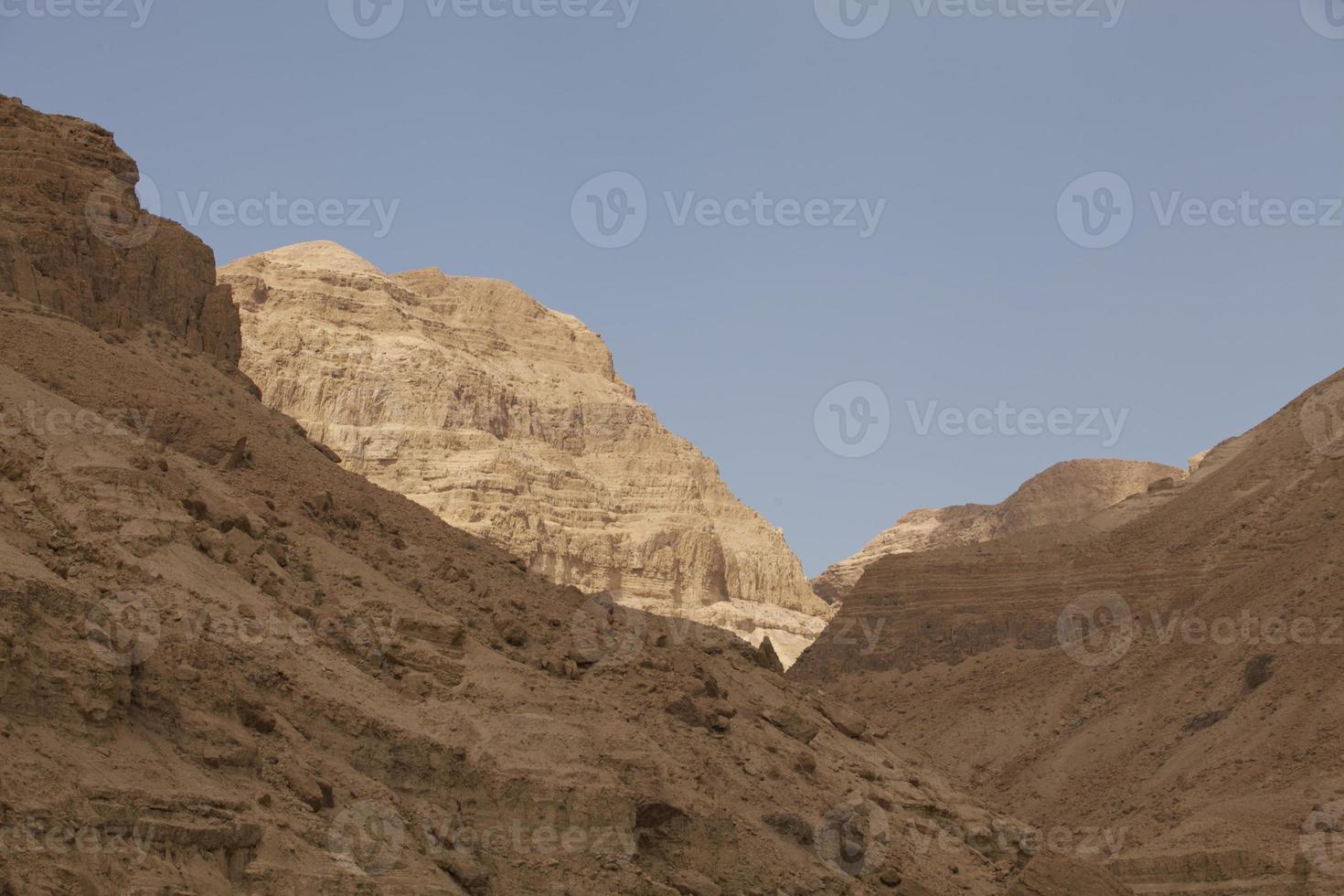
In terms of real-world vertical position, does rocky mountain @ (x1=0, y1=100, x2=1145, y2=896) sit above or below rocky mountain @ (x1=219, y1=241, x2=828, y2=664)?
below

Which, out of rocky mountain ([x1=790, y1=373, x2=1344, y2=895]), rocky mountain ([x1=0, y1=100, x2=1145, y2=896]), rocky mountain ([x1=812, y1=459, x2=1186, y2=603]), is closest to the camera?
rocky mountain ([x1=0, y1=100, x2=1145, y2=896])

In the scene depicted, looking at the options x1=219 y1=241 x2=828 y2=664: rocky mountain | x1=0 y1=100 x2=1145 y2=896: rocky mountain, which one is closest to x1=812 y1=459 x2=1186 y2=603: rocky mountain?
x1=219 y1=241 x2=828 y2=664: rocky mountain

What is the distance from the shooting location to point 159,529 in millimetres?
22766

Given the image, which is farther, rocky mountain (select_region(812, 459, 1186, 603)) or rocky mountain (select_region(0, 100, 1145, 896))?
rocky mountain (select_region(812, 459, 1186, 603))

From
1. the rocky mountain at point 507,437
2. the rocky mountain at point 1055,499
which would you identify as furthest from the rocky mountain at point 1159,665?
the rocky mountain at point 1055,499

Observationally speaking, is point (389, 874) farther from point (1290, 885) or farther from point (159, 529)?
point (1290, 885)

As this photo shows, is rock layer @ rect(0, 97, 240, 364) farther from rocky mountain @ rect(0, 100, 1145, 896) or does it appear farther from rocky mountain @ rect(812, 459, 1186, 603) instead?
rocky mountain @ rect(812, 459, 1186, 603)

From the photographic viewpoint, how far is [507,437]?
391 ft

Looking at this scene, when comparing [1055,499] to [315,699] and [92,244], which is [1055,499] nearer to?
[92,244]

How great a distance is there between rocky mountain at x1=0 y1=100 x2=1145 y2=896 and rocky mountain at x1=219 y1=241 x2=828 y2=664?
67.1 metres

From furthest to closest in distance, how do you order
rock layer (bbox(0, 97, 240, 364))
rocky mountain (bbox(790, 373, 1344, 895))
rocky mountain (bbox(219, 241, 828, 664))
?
1. rocky mountain (bbox(219, 241, 828, 664))
2. rocky mountain (bbox(790, 373, 1344, 895))
3. rock layer (bbox(0, 97, 240, 364))

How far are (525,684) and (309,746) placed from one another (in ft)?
15.1

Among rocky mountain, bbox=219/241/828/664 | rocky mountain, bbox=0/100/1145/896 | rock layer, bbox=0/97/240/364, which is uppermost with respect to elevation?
rocky mountain, bbox=219/241/828/664

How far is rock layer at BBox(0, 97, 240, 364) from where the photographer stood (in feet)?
102
